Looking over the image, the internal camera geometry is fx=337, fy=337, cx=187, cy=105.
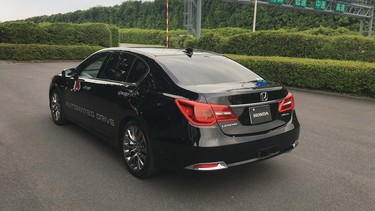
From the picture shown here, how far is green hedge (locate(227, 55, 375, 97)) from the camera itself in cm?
988

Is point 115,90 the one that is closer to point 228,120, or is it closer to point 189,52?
point 189,52

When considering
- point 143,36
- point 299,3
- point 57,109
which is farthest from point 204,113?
point 143,36

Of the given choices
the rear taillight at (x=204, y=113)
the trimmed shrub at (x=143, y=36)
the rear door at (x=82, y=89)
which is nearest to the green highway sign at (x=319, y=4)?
the trimmed shrub at (x=143, y=36)

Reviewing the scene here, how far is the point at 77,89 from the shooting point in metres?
5.32

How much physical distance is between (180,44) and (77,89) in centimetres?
2535

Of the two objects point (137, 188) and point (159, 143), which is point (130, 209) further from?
point (159, 143)

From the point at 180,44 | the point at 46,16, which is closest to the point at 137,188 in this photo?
the point at 180,44

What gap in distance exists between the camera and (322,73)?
10742 millimetres

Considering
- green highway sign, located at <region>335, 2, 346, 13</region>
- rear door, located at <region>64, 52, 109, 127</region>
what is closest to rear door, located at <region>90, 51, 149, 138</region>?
rear door, located at <region>64, 52, 109, 127</region>

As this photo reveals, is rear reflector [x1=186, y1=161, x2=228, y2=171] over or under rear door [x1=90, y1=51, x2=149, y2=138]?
under

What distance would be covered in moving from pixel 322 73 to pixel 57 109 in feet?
26.7

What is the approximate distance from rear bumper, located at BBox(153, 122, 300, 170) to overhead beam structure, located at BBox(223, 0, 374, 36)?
2931 cm

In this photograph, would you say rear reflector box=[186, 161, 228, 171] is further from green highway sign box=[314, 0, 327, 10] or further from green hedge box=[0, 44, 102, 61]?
green highway sign box=[314, 0, 327, 10]

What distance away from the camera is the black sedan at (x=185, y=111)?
3.34 metres
